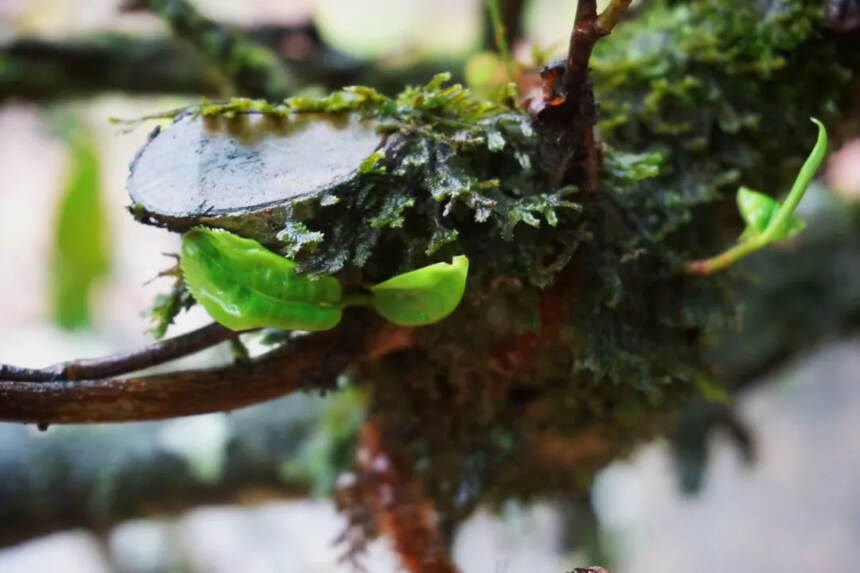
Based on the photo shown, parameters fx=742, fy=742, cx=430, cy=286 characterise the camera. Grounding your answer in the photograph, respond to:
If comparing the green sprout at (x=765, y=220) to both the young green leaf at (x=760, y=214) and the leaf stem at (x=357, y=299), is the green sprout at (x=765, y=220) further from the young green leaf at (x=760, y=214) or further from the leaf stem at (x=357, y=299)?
the leaf stem at (x=357, y=299)

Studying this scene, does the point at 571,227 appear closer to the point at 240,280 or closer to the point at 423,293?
the point at 423,293

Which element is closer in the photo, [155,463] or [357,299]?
[357,299]

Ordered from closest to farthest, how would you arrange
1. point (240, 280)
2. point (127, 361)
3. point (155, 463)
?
1. point (240, 280)
2. point (127, 361)
3. point (155, 463)

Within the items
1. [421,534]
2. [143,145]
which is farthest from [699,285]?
[143,145]

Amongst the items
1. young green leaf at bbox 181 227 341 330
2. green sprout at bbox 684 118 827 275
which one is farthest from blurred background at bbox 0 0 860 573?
young green leaf at bbox 181 227 341 330

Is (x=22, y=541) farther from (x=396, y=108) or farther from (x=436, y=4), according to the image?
(x=436, y=4)

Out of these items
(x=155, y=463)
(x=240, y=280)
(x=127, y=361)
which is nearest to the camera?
(x=240, y=280)

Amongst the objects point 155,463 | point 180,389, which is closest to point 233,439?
point 155,463

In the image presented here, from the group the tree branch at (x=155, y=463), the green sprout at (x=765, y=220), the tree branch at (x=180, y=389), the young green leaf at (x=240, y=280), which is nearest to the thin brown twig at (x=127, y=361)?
the tree branch at (x=180, y=389)
